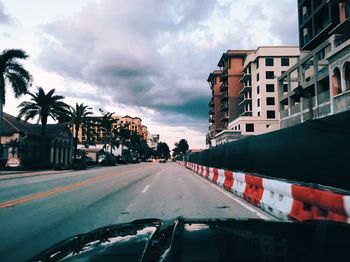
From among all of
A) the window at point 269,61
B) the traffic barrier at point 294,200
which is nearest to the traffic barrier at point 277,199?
the traffic barrier at point 294,200

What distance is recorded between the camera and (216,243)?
6.98 ft

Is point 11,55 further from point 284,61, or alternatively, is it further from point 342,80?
point 284,61

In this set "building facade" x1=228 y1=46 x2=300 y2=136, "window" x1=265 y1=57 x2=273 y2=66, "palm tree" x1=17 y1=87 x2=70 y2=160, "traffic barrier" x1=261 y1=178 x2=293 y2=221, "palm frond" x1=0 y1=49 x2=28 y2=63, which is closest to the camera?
"traffic barrier" x1=261 y1=178 x2=293 y2=221

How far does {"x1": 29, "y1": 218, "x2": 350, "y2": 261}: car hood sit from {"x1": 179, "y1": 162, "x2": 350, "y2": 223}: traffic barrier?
2972 mm

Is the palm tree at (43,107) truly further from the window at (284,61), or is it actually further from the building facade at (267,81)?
the window at (284,61)

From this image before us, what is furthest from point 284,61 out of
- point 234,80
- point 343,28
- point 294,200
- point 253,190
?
point 294,200

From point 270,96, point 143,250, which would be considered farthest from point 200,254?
point 270,96

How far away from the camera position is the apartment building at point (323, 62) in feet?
80.4

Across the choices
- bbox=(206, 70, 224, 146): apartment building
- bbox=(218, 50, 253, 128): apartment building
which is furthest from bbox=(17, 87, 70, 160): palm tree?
bbox=(206, 70, 224, 146): apartment building

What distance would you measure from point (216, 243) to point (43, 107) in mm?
41940

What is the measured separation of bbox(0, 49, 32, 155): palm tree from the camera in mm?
32250

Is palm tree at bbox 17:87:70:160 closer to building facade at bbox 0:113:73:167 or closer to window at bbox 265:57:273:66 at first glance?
building facade at bbox 0:113:73:167

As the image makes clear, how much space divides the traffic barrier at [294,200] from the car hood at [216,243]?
2.97m

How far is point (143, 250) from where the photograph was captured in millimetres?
2154
